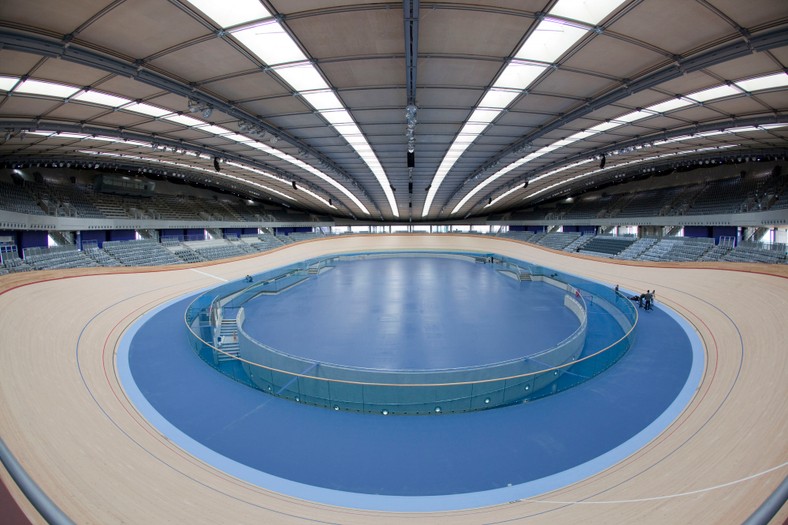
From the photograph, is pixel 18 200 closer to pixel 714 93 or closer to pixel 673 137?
pixel 714 93

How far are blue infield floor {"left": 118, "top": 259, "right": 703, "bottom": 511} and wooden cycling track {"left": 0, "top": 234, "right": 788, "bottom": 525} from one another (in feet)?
1.03

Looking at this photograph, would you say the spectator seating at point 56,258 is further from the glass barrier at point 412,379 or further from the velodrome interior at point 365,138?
the glass barrier at point 412,379

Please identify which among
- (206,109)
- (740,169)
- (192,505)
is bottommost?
(192,505)

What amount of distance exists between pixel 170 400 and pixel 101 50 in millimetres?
7968

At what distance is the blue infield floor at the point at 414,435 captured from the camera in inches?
182

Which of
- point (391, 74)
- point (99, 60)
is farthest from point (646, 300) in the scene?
point (99, 60)

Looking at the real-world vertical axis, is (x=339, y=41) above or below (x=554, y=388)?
above

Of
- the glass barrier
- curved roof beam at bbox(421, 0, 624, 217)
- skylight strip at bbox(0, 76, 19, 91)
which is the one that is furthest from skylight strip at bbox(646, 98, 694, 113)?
skylight strip at bbox(0, 76, 19, 91)

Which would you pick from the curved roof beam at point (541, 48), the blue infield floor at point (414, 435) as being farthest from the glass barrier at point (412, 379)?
the curved roof beam at point (541, 48)

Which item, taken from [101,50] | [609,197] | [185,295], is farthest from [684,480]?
[609,197]

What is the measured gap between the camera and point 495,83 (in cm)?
873

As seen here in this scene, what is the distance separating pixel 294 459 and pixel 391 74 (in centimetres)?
944

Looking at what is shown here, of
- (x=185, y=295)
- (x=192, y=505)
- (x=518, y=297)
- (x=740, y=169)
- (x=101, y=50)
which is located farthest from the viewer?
(x=740, y=169)

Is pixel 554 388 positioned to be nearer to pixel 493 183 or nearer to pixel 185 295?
pixel 185 295
